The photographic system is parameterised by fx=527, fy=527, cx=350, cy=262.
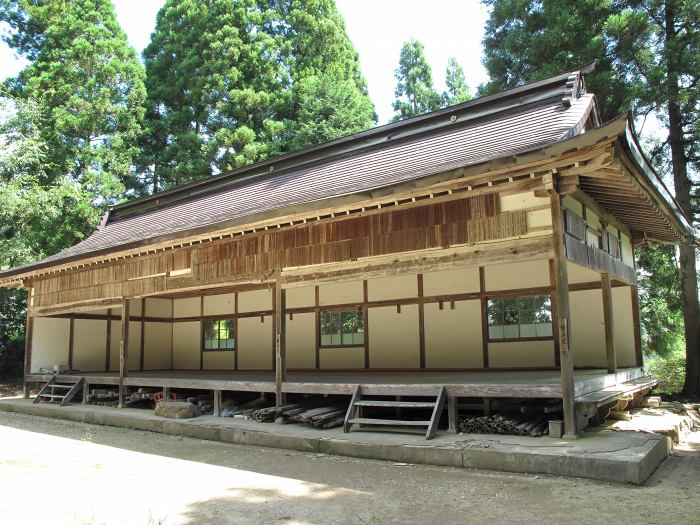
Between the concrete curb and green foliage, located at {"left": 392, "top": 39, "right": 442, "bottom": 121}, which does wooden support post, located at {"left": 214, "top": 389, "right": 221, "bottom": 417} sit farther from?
green foliage, located at {"left": 392, "top": 39, "right": 442, "bottom": 121}

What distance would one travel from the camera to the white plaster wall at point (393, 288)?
37.7ft

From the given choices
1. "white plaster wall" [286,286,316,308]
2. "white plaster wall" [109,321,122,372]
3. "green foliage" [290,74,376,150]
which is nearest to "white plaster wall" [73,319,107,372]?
"white plaster wall" [109,321,122,372]

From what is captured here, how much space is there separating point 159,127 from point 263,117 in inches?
196

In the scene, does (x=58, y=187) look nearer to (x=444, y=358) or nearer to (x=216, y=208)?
(x=216, y=208)

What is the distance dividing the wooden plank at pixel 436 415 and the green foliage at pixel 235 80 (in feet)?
52.2

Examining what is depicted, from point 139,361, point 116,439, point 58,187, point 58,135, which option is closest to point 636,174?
point 116,439

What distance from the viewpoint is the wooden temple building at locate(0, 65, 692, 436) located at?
653cm

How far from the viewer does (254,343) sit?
14.1 metres

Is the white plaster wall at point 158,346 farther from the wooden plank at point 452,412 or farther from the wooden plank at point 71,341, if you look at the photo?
the wooden plank at point 452,412

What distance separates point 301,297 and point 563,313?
25.7 feet

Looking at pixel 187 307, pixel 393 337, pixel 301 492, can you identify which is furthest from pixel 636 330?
pixel 187 307

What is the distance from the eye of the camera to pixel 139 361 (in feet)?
51.6

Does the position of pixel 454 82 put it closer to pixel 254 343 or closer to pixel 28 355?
pixel 254 343

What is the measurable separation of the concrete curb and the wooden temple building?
0.61 meters
